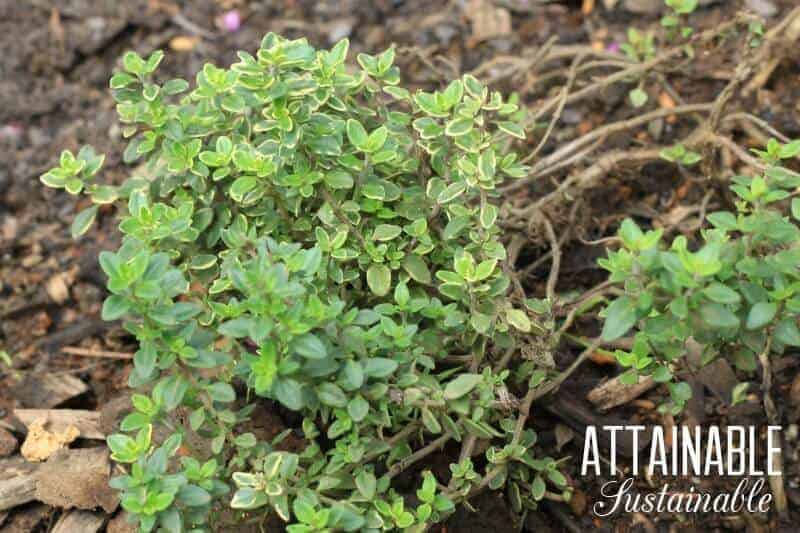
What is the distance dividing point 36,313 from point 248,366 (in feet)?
4.56

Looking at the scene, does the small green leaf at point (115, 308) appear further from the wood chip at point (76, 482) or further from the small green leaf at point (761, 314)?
the small green leaf at point (761, 314)

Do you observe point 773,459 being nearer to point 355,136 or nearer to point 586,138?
point 586,138

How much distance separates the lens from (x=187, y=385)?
2070mm

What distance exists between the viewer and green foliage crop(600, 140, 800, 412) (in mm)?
1849

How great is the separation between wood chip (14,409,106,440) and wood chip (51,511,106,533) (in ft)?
0.82

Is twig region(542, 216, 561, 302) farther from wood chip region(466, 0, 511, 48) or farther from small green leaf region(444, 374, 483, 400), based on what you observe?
wood chip region(466, 0, 511, 48)

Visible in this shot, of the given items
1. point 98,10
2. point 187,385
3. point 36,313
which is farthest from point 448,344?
point 98,10

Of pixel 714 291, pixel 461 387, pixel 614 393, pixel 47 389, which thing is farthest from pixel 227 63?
pixel 714 291

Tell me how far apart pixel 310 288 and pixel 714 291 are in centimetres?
83

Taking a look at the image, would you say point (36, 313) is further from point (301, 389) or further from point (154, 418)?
point (301, 389)

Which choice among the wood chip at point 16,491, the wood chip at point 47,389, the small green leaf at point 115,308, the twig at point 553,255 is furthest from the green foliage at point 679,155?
the wood chip at point 16,491

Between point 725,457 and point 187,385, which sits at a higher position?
point 187,385

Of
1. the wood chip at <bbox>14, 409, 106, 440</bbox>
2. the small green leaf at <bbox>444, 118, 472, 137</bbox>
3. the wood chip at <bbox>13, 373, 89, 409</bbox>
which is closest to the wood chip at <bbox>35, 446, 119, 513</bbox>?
the wood chip at <bbox>14, 409, 106, 440</bbox>

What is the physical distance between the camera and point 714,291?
1.85 metres
